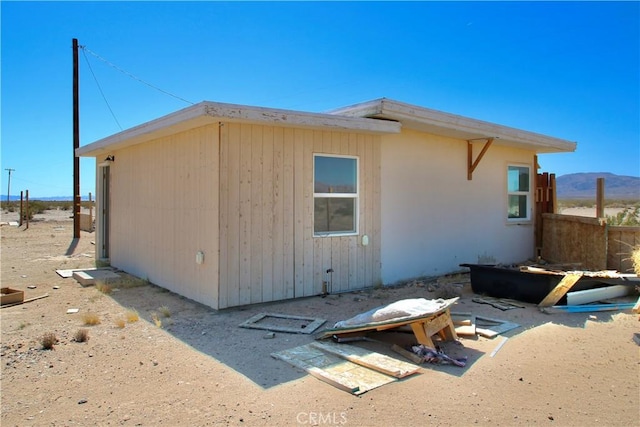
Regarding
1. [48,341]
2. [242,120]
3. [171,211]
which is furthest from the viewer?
[171,211]

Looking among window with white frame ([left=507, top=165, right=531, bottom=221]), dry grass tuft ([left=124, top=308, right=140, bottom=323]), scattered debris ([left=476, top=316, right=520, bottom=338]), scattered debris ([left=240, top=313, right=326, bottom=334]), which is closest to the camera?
scattered debris ([left=476, top=316, right=520, bottom=338])

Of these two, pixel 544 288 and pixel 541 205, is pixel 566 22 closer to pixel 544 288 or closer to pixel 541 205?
pixel 541 205

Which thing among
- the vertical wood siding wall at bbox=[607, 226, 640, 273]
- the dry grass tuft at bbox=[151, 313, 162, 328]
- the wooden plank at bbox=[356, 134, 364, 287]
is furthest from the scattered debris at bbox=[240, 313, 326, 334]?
the vertical wood siding wall at bbox=[607, 226, 640, 273]

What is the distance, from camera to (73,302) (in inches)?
252

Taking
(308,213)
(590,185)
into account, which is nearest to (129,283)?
(308,213)

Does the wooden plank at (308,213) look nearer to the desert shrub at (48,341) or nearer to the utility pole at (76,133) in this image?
the desert shrub at (48,341)

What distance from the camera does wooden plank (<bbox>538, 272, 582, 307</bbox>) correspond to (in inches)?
228

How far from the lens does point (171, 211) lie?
7.00 m

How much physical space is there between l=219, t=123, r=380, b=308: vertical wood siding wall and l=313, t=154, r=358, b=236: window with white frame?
0.36 feet

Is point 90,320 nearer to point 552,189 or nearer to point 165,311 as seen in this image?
point 165,311

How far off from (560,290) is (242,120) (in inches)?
191

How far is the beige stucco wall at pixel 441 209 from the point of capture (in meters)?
7.68

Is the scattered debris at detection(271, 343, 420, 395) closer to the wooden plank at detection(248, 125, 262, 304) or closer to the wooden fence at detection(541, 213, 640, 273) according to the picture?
the wooden plank at detection(248, 125, 262, 304)

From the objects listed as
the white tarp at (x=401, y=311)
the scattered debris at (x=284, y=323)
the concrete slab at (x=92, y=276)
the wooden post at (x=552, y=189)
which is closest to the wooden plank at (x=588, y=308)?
the white tarp at (x=401, y=311)
